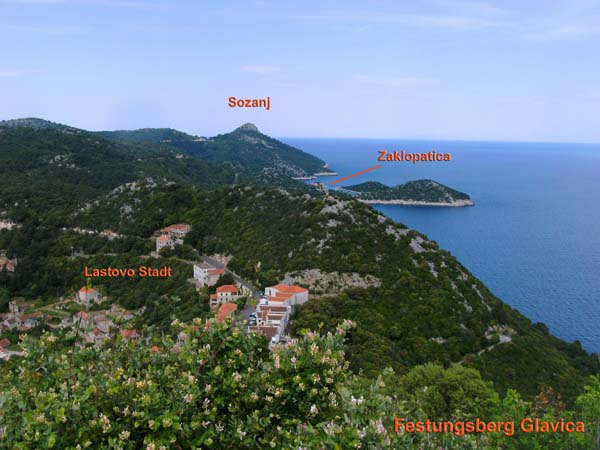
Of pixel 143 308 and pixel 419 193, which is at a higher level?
pixel 419 193

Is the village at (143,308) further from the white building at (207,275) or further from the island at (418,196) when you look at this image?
the island at (418,196)

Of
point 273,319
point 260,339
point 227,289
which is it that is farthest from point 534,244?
point 260,339

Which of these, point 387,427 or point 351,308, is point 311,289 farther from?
point 387,427

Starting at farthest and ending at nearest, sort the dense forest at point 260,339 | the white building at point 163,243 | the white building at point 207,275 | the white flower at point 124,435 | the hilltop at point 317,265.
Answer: the white building at point 163,243 < the white building at point 207,275 < the hilltop at point 317,265 < the dense forest at point 260,339 < the white flower at point 124,435

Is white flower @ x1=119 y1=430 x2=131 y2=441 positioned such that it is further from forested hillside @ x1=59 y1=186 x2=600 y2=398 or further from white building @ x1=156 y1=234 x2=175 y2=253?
white building @ x1=156 y1=234 x2=175 y2=253

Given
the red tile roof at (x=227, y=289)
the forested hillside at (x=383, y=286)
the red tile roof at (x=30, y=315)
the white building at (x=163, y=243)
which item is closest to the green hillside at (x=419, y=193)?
the forested hillside at (x=383, y=286)

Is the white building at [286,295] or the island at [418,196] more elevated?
the island at [418,196]

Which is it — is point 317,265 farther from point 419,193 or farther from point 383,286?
point 419,193

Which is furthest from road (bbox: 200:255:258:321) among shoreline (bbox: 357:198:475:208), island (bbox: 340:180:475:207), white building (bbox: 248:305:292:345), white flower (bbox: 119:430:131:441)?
island (bbox: 340:180:475:207)
